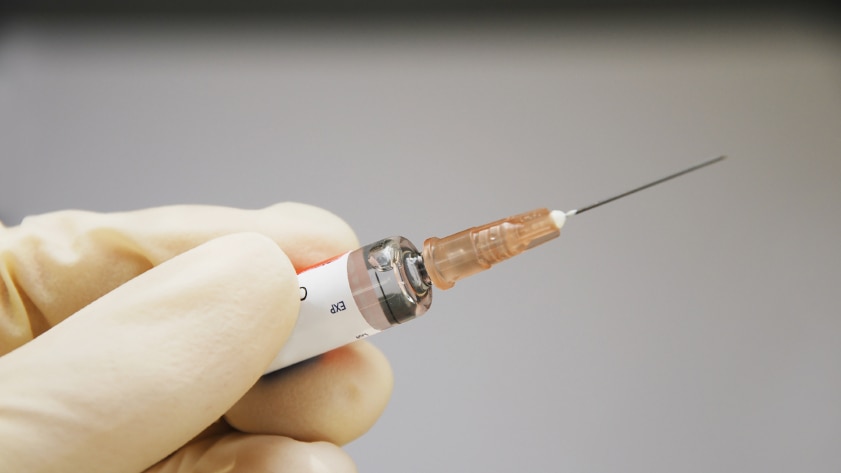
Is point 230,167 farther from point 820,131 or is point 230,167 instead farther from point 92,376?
point 820,131

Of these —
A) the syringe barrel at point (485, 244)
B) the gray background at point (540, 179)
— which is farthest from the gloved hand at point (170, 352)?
the gray background at point (540, 179)

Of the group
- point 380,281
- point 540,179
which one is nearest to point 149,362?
point 380,281

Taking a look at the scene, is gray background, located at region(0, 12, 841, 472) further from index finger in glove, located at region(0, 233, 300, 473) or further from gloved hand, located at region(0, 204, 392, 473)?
index finger in glove, located at region(0, 233, 300, 473)

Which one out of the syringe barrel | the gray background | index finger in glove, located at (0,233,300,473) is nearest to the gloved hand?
index finger in glove, located at (0,233,300,473)

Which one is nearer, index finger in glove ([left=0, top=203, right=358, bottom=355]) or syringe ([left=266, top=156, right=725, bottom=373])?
syringe ([left=266, top=156, right=725, bottom=373])

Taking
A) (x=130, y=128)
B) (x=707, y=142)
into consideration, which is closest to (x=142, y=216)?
(x=130, y=128)

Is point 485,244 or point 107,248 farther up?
point 107,248

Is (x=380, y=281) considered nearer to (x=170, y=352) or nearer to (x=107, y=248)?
(x=170, y=352)
